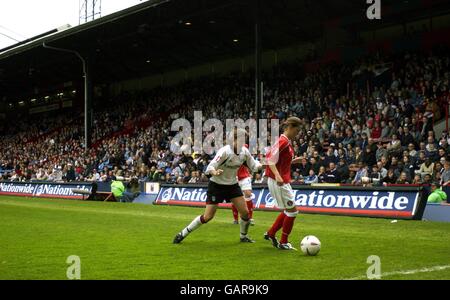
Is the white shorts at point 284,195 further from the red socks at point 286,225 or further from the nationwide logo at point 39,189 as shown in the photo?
the nationwide logo at point 39,189

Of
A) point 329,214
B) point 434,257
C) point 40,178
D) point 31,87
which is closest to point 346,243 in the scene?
point 434,257

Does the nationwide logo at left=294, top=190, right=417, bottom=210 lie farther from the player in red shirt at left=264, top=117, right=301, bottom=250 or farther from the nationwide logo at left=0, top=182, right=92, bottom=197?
the nationwide logo at left=0, top=182, right=92, bottom=197

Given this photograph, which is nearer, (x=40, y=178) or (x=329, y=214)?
(x=329, y=214)

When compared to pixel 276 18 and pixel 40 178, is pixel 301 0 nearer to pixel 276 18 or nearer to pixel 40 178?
pixel 276 18

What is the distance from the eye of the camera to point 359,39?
34062mm

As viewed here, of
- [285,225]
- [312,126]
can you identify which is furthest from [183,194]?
[285,225]

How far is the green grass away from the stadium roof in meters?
16.7

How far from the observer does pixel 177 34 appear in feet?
124

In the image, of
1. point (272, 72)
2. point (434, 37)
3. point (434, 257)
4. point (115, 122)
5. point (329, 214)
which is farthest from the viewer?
point (115, 122)

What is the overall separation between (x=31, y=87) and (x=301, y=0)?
127 feet

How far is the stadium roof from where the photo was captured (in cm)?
Result: 3188

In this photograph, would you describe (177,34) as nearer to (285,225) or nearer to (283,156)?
(283,156)

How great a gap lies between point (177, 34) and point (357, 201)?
2298 centimetres

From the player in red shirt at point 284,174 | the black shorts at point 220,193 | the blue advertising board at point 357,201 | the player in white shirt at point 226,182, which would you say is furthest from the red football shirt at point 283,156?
the blue advertising board at point 357,201
